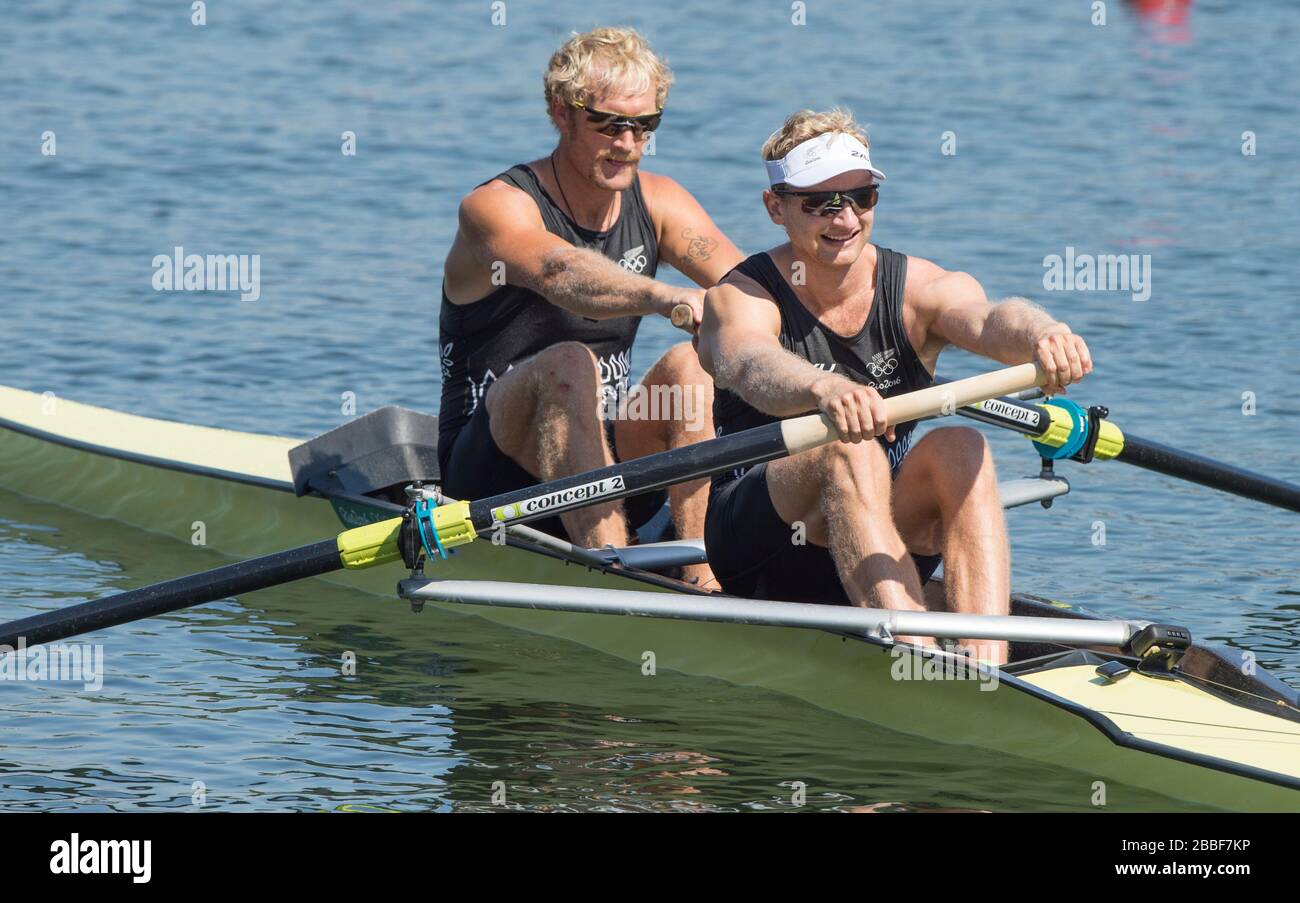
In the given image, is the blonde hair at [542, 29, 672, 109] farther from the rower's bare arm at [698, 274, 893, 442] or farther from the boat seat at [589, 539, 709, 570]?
the boat seat at [589, 539, 709, 570]

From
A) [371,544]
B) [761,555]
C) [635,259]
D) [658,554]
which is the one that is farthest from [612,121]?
[371,544]

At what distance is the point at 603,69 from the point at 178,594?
2.46 m

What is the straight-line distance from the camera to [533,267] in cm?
716

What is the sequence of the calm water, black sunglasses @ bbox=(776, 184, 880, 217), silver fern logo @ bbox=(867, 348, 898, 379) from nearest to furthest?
black sunglasses @ bbox=(776, 184, 880, 217) → silver fern logo @ bbox=(867, 348, 898, 379) → the calm water

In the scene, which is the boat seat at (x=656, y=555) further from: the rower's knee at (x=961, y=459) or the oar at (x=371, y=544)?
the rower's knee at (x=961, y=459)

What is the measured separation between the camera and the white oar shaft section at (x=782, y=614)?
5973mm

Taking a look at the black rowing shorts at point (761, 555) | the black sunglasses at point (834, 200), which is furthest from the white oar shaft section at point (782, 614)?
the black sunglasses at point (834, 200)

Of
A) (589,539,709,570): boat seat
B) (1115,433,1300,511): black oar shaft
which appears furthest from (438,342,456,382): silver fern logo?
(1115,433,1300,511): black oar shaft

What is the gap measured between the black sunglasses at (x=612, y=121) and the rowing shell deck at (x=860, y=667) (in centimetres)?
161

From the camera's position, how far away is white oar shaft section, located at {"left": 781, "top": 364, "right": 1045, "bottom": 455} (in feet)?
19.3

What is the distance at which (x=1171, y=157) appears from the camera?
681 inches

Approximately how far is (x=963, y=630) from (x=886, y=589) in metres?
0.33

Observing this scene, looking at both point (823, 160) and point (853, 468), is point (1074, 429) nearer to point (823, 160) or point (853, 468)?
point (853, 468)

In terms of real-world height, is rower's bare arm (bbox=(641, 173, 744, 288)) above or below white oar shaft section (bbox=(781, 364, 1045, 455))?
above
